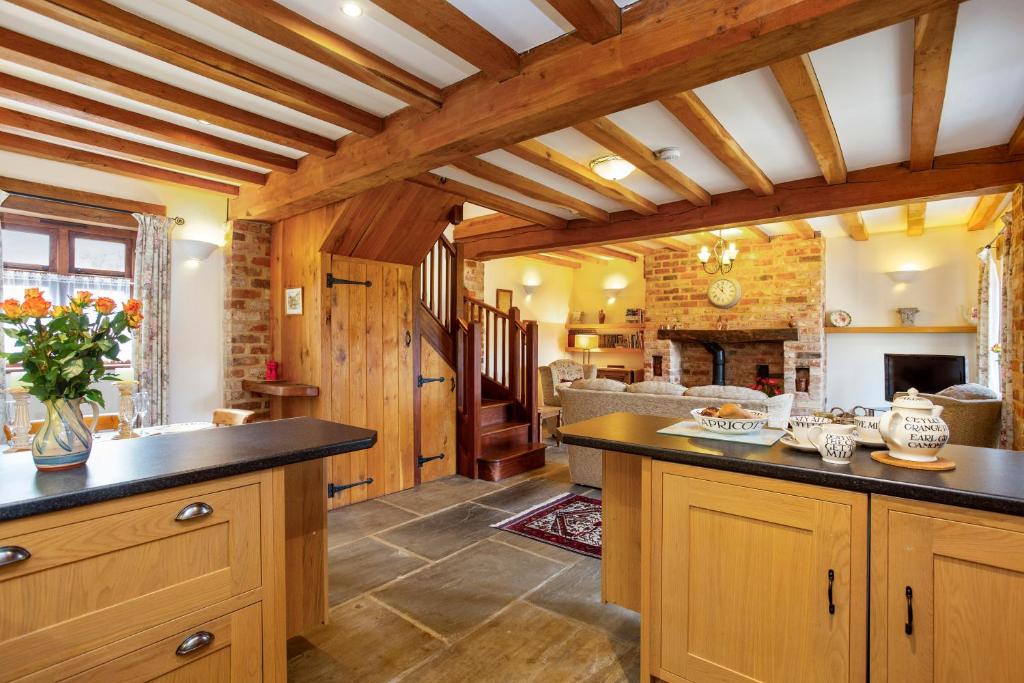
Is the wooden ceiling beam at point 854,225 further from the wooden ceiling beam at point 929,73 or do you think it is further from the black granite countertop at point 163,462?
the black granite countertop at point 163,462

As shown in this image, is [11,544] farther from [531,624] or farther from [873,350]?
[873,350]

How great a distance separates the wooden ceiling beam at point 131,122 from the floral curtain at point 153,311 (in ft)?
3.55

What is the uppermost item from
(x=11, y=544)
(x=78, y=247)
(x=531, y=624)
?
(x=78, y=247)

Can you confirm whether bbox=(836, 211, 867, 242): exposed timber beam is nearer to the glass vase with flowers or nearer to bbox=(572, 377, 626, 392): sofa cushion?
bbox=(572, 377, 626, 392): sofa cushion

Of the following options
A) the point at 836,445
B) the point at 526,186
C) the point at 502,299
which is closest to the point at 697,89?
the point at 526,186

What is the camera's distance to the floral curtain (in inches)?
144

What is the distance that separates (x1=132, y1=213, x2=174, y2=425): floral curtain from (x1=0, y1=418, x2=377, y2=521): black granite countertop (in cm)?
221

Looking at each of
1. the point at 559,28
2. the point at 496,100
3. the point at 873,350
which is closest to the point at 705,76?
the point at 559,28

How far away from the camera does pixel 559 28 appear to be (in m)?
2.00

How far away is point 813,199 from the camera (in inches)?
152

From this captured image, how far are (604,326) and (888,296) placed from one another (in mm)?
3724

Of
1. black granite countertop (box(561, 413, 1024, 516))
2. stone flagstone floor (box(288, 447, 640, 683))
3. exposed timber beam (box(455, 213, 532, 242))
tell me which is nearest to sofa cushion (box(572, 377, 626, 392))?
stone flagstone floor (box(288, 447, 640, 683))

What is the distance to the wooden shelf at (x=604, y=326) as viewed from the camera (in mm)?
7909

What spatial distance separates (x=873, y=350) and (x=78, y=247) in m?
8.09
